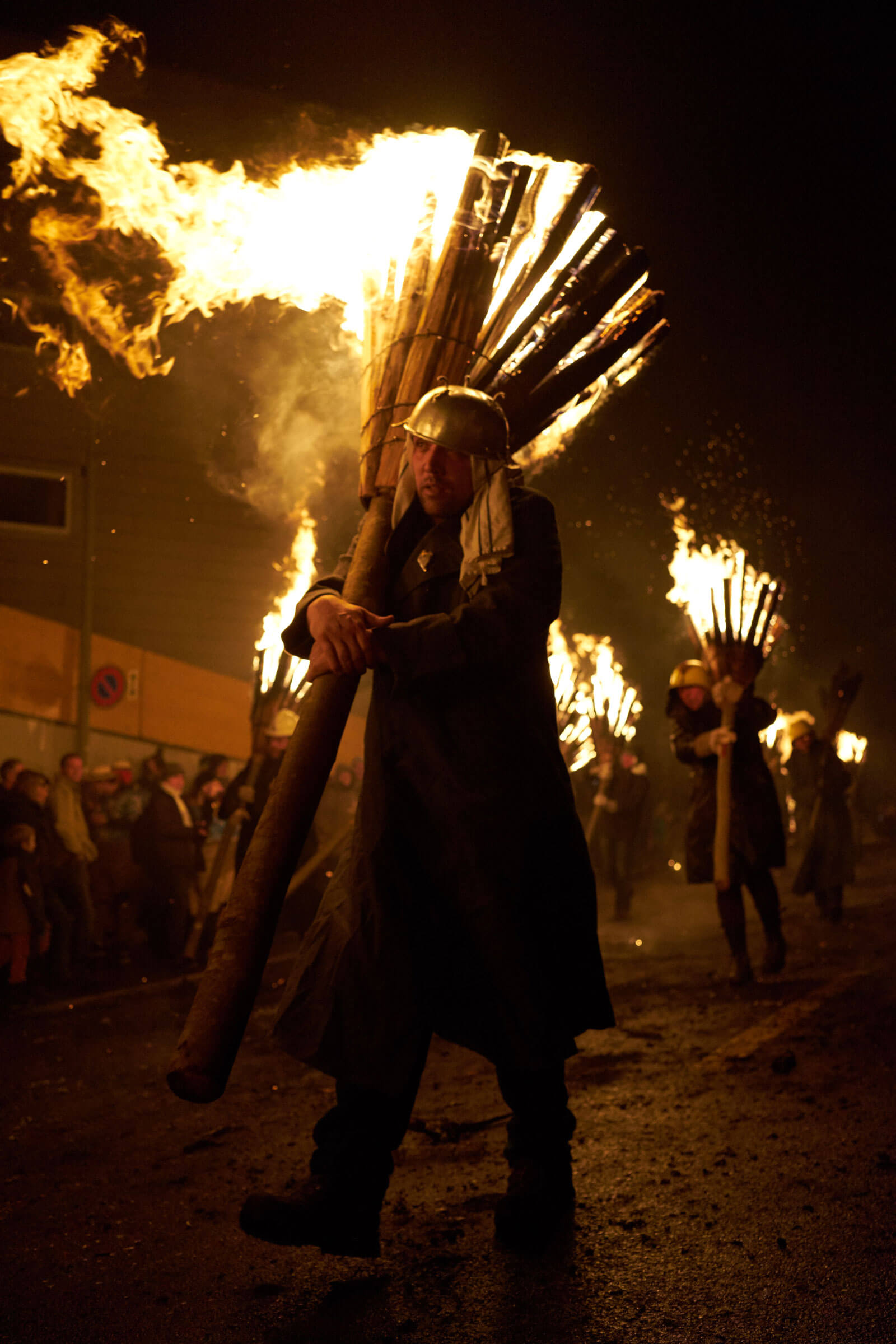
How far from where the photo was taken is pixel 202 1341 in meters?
2.07

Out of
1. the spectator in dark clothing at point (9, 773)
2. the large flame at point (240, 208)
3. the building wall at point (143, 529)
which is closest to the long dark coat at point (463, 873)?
the large flame at point (240, 208)

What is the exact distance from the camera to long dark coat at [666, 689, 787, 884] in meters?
6.55

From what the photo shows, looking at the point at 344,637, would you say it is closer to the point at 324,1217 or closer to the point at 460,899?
the point at 460,899

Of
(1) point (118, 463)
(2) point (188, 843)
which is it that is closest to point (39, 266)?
(1) point (118, 463)

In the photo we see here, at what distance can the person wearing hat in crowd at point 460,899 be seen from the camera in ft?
8.06

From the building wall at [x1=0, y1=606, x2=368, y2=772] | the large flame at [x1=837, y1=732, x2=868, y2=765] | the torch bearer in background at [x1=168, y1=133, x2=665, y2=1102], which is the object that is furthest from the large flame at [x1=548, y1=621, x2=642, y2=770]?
the large flame at [x1=837, y1=732, x2=868, y2=765]

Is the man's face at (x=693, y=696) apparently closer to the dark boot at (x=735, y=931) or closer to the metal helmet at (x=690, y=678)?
the metal helmet at (x=690, y=678)

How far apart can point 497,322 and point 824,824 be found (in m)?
7.67

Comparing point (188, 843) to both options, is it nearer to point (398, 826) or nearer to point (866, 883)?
point (398, 826)

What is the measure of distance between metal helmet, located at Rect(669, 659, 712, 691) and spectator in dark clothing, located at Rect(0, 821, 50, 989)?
4910 mm

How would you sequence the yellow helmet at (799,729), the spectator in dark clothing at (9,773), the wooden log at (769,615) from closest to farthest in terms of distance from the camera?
the wooden log at (769,615)
the spectator in dark clothing at (9,773)
the yellow helmet at (799,729)

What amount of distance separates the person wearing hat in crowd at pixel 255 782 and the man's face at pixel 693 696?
329cm

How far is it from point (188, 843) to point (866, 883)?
927 cm

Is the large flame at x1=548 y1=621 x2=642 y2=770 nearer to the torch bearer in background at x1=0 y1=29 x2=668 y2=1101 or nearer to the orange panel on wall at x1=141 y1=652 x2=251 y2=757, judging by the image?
the orange panel on wall at x1=141 y1=652 x2=251 y2=757
